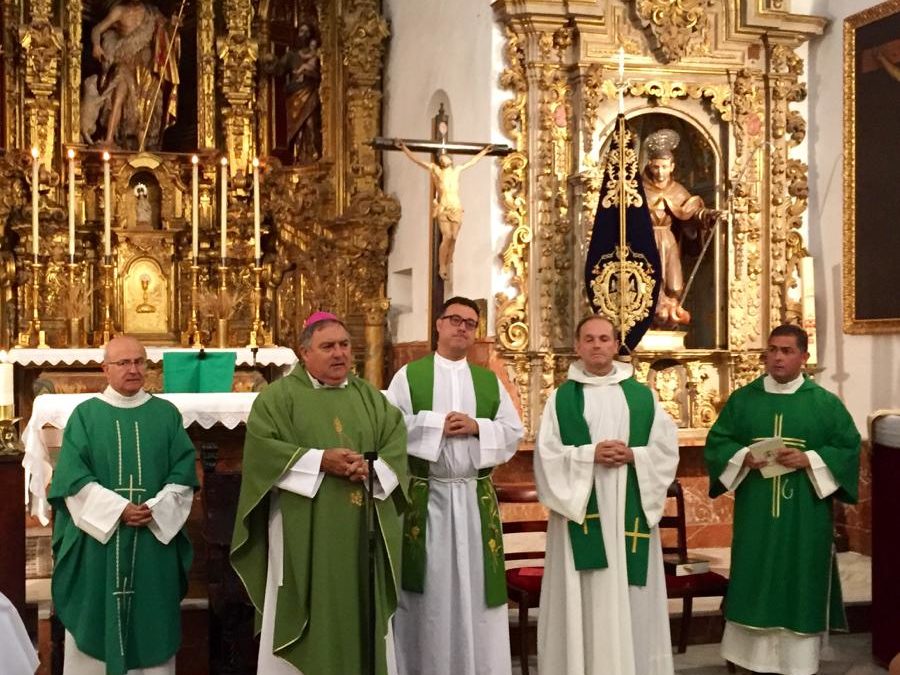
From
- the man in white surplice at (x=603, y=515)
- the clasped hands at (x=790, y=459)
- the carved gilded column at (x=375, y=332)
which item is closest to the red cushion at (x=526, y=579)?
the man in white surplice at (x=603, y=515)

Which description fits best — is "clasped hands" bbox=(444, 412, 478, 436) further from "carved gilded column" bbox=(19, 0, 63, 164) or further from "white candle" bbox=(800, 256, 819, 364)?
"carved gilded column" bbox=(19, 0, 63, 164)

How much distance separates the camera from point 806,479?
22.4 ft

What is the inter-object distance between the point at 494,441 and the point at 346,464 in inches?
35.8

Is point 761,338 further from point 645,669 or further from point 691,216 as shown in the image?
point 645,669

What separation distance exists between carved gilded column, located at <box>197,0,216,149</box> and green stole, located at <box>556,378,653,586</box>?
7061 mm

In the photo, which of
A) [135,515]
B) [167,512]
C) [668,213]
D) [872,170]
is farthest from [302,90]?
[135,515]

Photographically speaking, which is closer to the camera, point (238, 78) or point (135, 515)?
point (135, 515)

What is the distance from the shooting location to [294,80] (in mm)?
12812

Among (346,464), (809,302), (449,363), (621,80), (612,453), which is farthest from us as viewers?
(809,302)

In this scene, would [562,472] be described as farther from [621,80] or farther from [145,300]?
[145,300]

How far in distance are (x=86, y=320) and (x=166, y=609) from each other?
6239 millimetres

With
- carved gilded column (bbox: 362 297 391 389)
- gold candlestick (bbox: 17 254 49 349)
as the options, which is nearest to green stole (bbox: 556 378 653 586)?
carved gilded column (bbox: 362 297 391 389)

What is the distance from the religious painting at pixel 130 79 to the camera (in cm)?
1244

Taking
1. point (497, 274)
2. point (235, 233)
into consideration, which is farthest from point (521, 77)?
point (235, 233)
